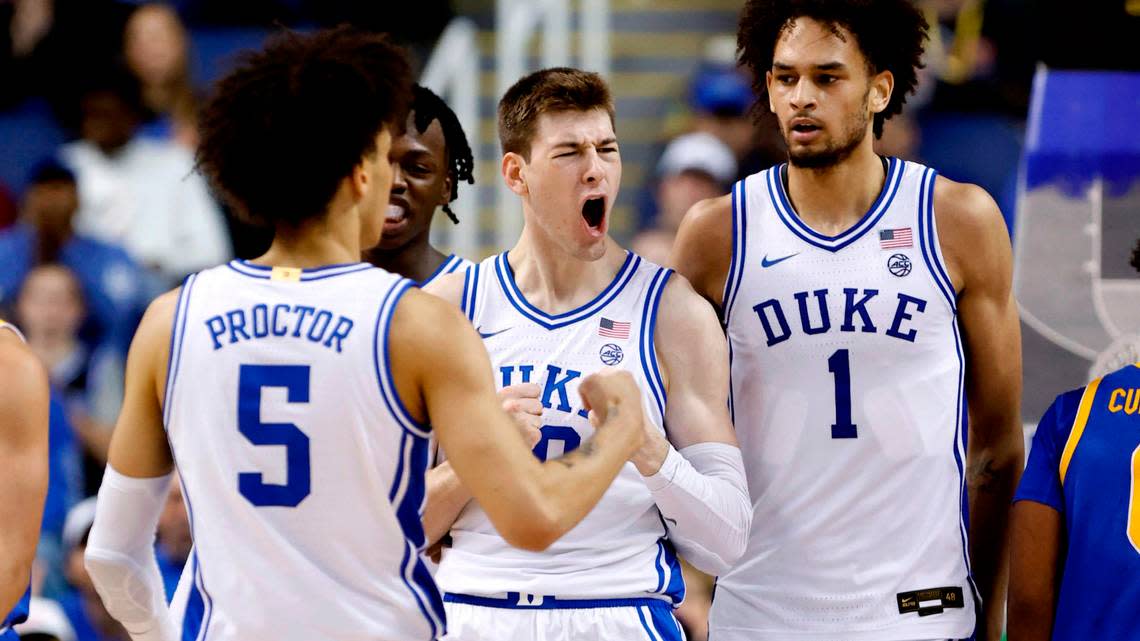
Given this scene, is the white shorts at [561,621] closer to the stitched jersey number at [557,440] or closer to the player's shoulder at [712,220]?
the stitched jersey number at [557,440]

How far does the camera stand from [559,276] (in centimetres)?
449

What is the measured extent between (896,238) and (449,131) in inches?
60.4

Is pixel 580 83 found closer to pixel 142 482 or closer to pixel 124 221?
pixel 142 482

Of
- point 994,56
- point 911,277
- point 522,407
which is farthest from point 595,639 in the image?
point 994,56

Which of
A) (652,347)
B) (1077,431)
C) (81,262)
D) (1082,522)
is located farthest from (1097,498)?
(81,262)

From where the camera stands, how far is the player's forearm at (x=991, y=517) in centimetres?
474

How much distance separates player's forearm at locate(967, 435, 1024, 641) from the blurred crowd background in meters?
4.30

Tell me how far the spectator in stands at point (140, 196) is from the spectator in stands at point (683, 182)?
2671mm

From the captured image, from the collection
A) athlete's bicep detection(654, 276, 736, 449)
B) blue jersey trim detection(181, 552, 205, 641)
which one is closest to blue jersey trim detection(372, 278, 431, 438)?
blue jersey trim detection(181, 552, 205, 641)

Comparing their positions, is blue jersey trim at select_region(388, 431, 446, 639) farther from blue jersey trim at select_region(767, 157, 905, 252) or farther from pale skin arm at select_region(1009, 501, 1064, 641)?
pale skin arm at select_region(1009, 501, 1064, 641)

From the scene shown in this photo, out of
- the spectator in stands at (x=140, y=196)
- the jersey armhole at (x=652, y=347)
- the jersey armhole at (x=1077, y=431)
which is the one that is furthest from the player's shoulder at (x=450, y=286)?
the spectator in stands at (x=140, y=196)

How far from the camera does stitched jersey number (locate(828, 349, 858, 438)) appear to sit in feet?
14.9

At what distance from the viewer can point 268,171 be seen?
3.45m

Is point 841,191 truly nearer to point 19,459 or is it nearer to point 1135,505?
point 1135,505
